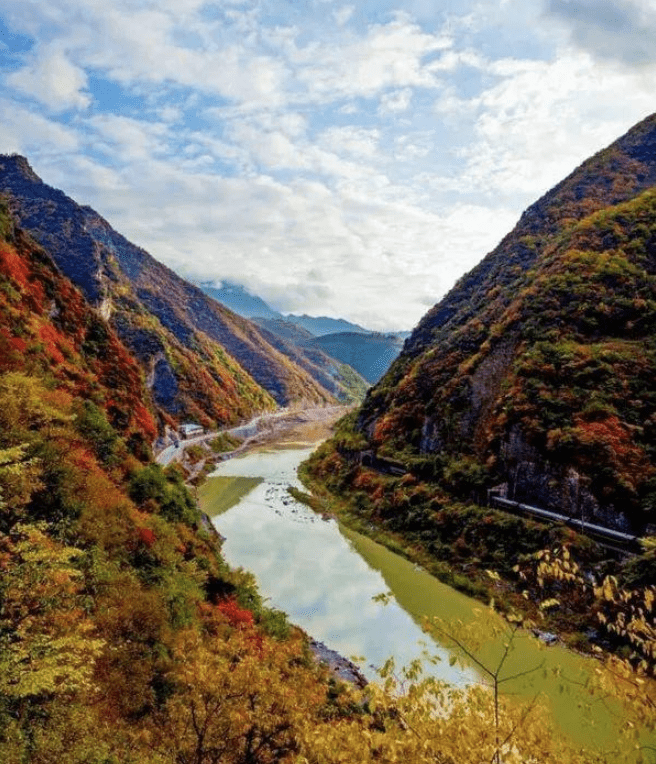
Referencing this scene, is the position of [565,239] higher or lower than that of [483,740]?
higher

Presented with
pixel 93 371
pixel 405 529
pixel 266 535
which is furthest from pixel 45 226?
pixel 405 529

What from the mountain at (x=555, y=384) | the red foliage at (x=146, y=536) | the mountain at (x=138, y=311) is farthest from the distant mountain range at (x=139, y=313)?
the red foliage at (x=146, y=536)

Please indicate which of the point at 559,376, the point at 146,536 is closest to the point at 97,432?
the point at 146,536

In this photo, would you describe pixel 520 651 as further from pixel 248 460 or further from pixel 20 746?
pixel 248 460

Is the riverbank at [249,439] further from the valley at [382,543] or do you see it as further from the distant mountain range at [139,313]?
the distant mountain range at [139,313]

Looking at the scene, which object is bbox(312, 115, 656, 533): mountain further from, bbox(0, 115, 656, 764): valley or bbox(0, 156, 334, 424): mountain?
bbox(0, 156, 334, 424): mountain

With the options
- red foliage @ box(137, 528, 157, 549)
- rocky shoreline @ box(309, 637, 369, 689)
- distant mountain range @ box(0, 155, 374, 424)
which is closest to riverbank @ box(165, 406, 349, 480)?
distant mountain range @ box(0, 155, 374, 424)
